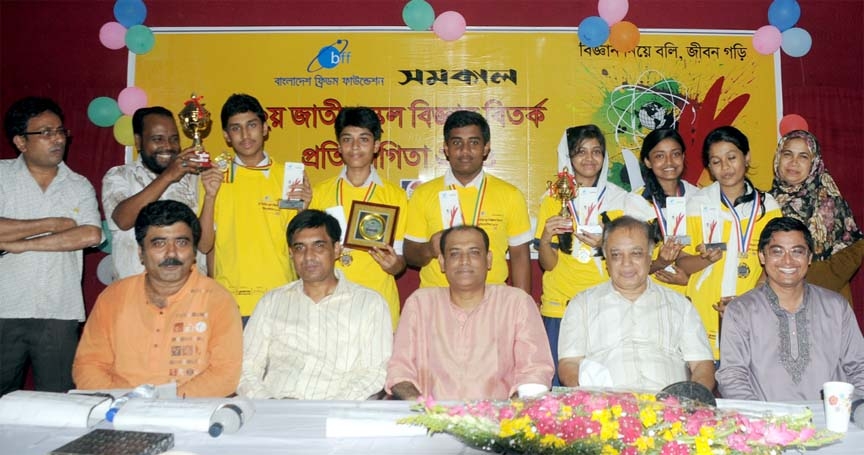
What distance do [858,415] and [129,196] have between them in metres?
3.98

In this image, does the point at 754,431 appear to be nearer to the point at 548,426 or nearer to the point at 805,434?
the point at 805,434

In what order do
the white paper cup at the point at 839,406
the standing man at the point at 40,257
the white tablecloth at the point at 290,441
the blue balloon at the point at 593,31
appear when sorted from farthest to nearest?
the blue balloon at the point at 593,31, the standing man at the point at 40,257, the white paper cup at the point at 839,406, the white tablecloth at the point at 290,441

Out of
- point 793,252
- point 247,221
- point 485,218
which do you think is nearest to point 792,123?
point 793,252

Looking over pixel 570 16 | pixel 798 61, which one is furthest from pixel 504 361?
pixel 798 61

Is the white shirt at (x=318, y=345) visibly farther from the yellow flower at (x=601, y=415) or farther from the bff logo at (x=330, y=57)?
the bff logo at (x=330, y=57)

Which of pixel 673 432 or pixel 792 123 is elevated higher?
pixel 792 123

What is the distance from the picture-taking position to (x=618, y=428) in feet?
6.18

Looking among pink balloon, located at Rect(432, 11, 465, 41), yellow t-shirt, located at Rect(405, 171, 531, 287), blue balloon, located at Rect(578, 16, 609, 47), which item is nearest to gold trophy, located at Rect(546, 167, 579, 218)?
yellow t-shirt, located at Rect(405, 171, 531, 287)

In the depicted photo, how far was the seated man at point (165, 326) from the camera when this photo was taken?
3.24 m

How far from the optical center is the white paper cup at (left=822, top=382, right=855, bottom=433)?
2377 millimetres

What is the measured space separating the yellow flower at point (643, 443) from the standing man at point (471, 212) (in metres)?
2.62

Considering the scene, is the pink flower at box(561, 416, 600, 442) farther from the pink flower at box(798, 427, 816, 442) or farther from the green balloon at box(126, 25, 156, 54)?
the green balloon at box(126, 25, 156, 54)

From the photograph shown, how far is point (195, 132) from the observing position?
4449 mm

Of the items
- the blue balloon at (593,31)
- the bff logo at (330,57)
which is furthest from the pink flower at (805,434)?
the bff logo at (330,57)
